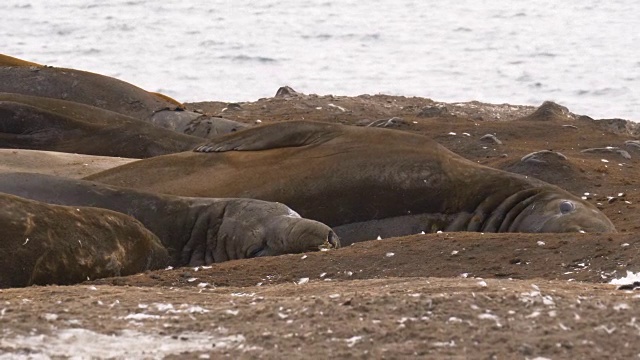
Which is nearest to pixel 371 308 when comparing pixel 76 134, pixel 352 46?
pixel 76 134

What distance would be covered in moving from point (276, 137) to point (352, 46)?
13.1 meters

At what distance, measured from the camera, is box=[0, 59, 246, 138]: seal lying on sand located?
12.6m

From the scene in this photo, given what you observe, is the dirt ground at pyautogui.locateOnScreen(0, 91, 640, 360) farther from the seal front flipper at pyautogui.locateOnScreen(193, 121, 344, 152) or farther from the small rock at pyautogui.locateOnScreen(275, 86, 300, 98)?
the small rock at pyautogui.locateOnScreen(275, 86, 300, 98)

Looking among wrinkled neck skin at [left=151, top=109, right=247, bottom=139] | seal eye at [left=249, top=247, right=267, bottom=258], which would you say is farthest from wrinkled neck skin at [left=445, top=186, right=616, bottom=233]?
wrinkled neck skin at [left=151, top=109, right=247, bottom=139]

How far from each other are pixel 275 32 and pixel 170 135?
13.6 metres

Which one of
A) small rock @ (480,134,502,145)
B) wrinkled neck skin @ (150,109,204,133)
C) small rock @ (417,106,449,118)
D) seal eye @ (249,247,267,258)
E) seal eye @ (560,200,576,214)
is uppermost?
wrinkled neck skin @ (150,109,204,133)

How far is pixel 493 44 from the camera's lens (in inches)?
925

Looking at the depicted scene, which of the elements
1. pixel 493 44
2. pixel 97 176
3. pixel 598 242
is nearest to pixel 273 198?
pixel 97 176

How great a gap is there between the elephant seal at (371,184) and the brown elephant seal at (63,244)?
5.99 ft

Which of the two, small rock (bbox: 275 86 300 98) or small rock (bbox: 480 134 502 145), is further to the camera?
small rock (bbox: 275 86 300 98)

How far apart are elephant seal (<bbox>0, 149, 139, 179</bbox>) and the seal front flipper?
82cm

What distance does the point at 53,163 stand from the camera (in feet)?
32.7

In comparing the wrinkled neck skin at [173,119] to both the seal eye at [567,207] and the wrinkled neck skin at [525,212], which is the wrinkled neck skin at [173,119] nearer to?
the wrinkled neck skin at [525,212]

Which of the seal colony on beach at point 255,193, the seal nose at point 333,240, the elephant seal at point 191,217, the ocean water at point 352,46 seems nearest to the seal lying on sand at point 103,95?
the seal colony on beach at point 255,193
